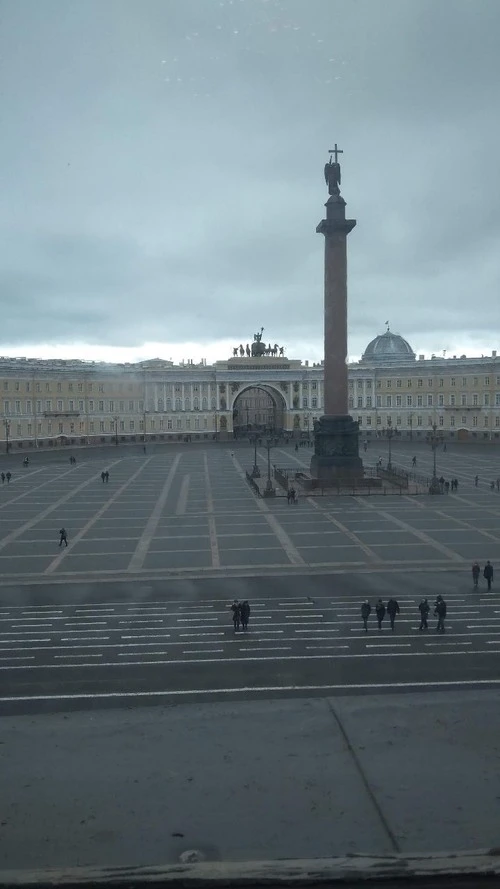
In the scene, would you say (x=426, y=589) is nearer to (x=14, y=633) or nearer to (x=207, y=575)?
(x=207, y=575)

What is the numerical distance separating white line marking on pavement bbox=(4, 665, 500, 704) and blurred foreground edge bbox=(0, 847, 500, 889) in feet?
19.2

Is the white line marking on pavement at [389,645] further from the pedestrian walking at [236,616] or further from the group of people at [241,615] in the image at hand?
the pedestrian walking at [236,616]

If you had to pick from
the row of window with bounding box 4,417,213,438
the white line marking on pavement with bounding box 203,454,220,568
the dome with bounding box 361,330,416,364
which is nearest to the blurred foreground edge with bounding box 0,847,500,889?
the white line marking on pavement with bounding box 203,454,220,568

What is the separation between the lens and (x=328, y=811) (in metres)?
10.0

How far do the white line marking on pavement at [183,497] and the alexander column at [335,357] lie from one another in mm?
8637

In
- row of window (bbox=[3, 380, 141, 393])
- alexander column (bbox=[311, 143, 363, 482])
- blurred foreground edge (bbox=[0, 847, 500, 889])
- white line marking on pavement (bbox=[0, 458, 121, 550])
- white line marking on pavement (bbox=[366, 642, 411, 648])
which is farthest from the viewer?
row of window (bbox=[3, 380, 141, 393])

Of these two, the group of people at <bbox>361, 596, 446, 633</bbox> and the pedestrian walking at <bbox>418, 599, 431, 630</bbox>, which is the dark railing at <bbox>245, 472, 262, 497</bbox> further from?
the pedestrian walking at <bbox>418, 599, 431, 630</bbox>

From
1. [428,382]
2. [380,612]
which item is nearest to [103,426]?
[428,382]

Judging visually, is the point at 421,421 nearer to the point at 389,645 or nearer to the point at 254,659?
the point at 389,645

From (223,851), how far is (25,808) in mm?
2975

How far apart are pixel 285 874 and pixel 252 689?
6.31m

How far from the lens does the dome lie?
412ft

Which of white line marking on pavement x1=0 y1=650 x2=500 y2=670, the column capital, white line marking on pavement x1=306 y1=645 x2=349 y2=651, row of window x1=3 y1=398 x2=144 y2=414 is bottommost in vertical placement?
white line marking on pavement x1=0 y1=650 x2=500 y2=670

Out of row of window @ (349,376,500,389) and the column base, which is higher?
row of window @ (349,376,500,389)
